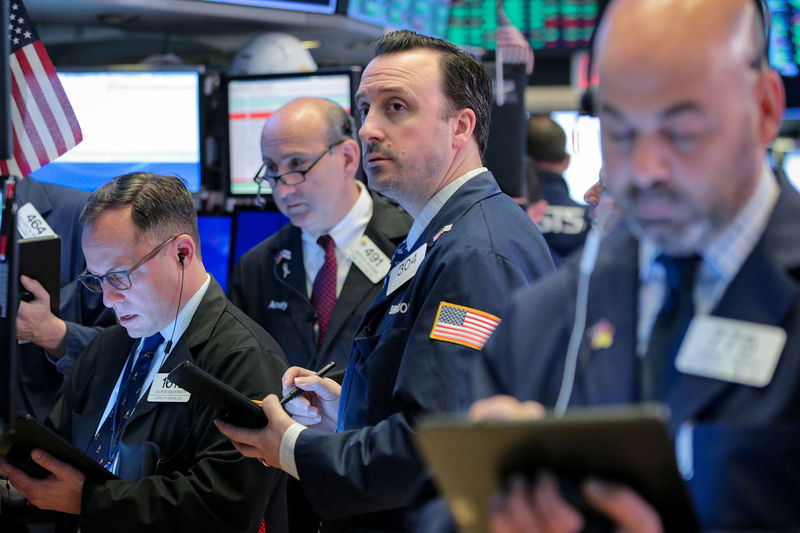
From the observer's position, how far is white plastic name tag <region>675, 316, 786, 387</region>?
120 cm

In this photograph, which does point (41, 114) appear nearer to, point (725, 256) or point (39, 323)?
point (39, 323)

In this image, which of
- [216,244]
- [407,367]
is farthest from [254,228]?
[407,367]

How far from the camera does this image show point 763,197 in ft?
4.30

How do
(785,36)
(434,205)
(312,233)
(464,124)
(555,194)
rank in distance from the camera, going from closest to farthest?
(434,205), (464,124), (312,233), (555,194), (785,36)

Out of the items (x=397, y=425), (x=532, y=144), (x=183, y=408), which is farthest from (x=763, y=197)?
(x=532, y=144)

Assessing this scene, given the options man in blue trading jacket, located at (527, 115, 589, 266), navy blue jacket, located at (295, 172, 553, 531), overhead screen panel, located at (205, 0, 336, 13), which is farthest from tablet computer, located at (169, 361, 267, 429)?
overhead screen panel, located at (205, 0, 336, 13)

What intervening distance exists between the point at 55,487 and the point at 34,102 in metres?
1.19

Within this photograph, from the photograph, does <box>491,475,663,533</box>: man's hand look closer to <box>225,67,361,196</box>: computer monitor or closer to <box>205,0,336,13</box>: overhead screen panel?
<box>225,67,361,196</box>: computer monitor

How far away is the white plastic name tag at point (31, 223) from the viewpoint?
365cm

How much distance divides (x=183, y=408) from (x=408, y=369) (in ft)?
2.76

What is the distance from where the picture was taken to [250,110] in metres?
4.52

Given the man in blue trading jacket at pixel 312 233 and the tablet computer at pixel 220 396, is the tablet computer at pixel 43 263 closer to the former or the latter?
the man in blue trading jacket at pixel 312 233

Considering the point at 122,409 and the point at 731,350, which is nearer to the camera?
the point at 731,350

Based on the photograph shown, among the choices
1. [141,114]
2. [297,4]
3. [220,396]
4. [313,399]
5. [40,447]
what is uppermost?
[297,4]
